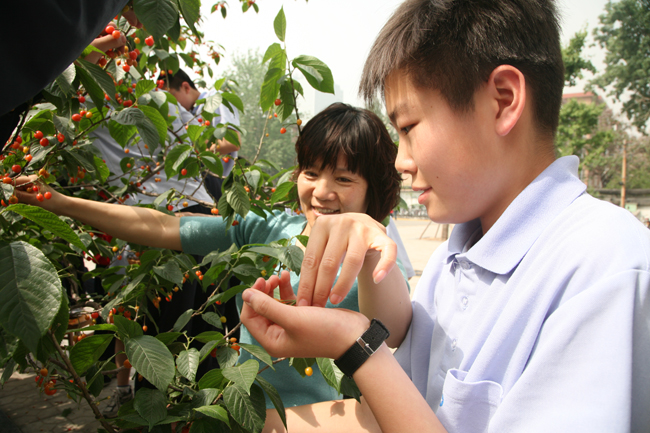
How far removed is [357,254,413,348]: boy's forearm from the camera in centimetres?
115

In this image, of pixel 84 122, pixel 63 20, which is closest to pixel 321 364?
pixel 63 20

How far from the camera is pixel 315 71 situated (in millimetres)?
1734

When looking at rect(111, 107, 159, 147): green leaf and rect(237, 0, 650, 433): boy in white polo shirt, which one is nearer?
rect(237, 0, 650, 433): boy in white polo shirt

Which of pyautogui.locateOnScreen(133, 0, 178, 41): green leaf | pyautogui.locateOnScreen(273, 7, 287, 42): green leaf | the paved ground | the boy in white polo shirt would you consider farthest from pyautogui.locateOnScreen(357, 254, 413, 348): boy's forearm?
the paved ground

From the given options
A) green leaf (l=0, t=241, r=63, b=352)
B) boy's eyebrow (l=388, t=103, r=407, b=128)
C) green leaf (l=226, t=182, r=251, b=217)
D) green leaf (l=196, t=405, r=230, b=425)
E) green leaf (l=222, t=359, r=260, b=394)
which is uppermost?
boy's eyebrow (l=388, t=103, r=407, b=128)

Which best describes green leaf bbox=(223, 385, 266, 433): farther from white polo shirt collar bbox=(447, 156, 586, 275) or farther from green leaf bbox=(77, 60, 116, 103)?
green leaf bbox=(77, 60, 116, 103)

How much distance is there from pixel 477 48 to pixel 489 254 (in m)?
0.47

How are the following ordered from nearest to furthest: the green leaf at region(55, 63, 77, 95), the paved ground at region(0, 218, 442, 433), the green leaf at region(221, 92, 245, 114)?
the green leaf at region(55, 63, 77, 95) → the green leaf at region(221, 92, 245, 114) → the paved ground at region(0, 218, 442, 433)

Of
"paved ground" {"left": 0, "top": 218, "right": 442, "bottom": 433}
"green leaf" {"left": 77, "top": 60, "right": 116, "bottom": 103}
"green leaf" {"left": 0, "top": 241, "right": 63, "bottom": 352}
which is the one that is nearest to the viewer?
"green leaf" {"left": 0, "top": 241, "right": 63, "bottom": 352}

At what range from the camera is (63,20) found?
26.6 inches

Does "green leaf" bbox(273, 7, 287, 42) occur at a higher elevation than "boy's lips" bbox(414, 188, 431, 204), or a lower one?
higher

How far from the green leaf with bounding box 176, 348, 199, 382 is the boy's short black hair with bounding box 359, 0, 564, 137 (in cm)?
94

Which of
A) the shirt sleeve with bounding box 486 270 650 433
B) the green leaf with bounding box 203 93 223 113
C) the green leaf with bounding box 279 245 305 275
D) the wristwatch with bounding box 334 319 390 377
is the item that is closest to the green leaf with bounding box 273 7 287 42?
the green leaf with bounding box 203 93 223 113

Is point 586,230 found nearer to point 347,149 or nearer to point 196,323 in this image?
point 347,149
